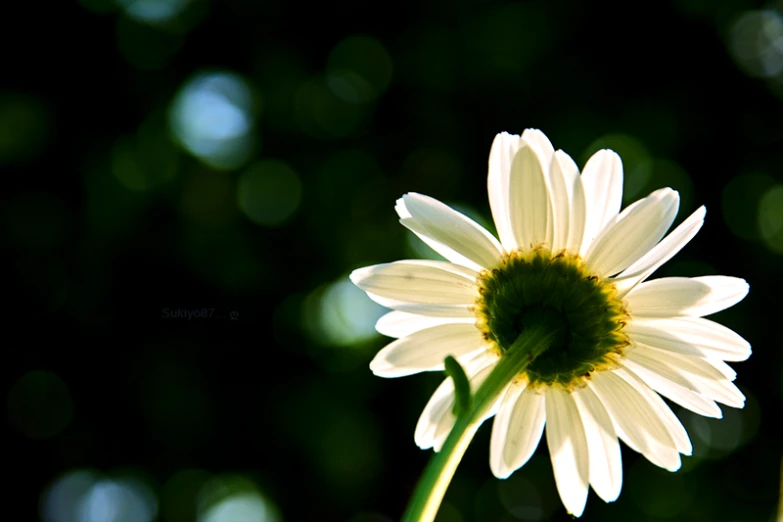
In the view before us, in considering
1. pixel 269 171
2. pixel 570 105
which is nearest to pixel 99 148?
pixel 269 171

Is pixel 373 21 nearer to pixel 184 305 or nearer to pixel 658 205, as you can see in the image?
pixel 184 305

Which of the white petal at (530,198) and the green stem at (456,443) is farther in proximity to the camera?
the white petal at (530,198)

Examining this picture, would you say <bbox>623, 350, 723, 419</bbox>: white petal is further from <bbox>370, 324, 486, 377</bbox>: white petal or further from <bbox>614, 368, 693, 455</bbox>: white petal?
<bbox>370, 324, 486, 377</bbox>: white petal

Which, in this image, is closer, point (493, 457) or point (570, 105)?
point (493, 457)

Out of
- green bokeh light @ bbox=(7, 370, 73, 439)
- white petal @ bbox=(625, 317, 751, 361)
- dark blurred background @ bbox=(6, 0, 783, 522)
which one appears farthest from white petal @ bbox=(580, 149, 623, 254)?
green bokeh light @ bbox=(7, 370, 73, 439)

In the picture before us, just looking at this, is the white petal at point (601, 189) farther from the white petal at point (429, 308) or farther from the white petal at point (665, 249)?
the white petal at point (429, 308)

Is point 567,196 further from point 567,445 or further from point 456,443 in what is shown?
point 456,443

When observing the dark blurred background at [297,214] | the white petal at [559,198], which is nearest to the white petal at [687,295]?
the white petal at [559,198]
